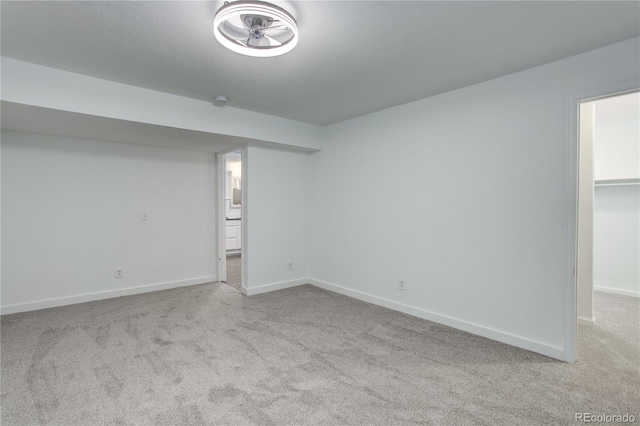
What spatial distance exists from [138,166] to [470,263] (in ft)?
14.5

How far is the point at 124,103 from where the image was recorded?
9.96 feet

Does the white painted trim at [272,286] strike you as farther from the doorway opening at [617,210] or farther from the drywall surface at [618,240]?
the drywall surface at [618,240]

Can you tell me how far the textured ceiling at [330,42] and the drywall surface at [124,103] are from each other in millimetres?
109


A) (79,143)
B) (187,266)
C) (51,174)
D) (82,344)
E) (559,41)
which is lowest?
(82,344)

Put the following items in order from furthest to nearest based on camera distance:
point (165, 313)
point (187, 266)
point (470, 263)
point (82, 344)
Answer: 1. point (187, 266)
2. point (165, 313)
3. point (470, 263)
4. point (82, 344)

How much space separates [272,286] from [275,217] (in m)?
1.02

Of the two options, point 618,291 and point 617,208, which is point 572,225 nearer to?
point 617,208

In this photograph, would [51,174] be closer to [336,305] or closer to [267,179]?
[267,179]

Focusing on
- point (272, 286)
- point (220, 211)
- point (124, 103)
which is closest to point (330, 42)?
point (124, 103)

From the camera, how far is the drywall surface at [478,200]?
8.37 feet

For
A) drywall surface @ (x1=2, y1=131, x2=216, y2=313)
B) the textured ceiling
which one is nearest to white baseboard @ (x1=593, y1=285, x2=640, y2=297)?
the textured ceiling

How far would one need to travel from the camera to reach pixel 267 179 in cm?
455

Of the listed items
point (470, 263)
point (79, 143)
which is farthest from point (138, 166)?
point (470, 263)

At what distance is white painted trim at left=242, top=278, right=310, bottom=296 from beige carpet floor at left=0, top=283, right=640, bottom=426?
0.77 metres
